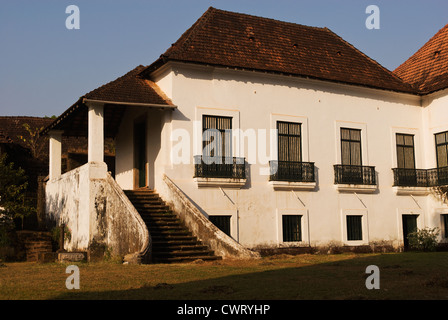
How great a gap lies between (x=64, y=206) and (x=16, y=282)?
10616 millimetres

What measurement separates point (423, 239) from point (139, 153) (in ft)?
41.8

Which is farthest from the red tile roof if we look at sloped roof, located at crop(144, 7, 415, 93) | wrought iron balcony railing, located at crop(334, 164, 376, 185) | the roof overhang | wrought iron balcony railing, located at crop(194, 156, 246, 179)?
wrought iron balcony railing, located at crop(334, 164, 376, 185)

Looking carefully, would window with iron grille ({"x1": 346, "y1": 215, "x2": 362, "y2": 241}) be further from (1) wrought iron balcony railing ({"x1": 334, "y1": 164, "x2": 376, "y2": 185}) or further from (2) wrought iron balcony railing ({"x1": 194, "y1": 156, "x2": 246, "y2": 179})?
(2) wrought iron balcony railing ({"x1": 194, "y1": 156, "x2": 246, "y2": 179})

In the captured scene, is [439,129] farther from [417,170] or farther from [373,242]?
[373,242]

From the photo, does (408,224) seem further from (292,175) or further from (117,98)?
(117,98)

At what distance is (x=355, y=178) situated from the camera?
23.1 meters

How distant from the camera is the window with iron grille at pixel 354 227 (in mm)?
22922

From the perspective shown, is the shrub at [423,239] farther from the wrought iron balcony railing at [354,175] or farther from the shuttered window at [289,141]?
the shuttered window at [289,141]

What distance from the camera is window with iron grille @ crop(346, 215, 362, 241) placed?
2292cm

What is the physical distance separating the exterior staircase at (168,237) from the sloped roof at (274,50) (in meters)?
5.30

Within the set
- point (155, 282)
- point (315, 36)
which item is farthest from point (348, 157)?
point (155, 282)

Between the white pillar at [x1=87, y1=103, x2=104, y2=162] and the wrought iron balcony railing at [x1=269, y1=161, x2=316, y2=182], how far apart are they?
21.4 feet

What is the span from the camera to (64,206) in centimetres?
2214

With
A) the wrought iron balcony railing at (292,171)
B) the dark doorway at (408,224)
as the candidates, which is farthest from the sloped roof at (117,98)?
the dark doorway at (408,224)
